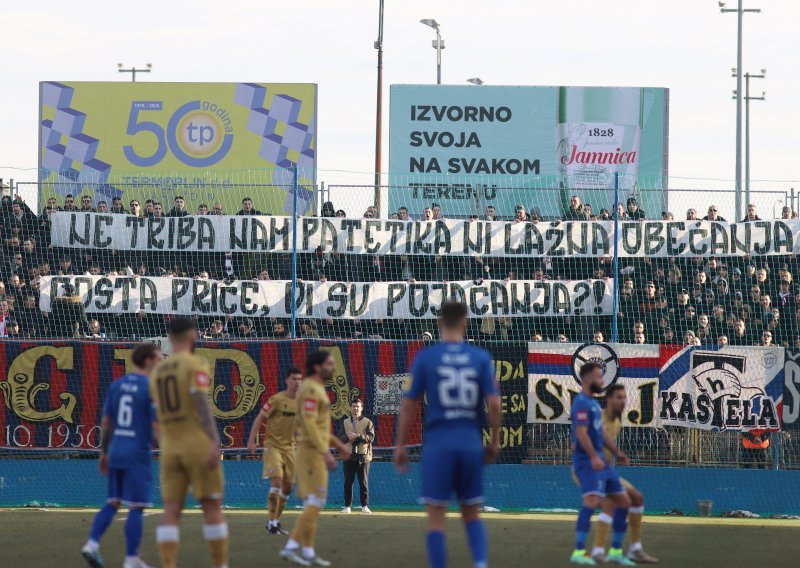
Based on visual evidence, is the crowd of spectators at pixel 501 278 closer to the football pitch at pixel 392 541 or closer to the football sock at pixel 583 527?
the football pitch at pixel 392 541

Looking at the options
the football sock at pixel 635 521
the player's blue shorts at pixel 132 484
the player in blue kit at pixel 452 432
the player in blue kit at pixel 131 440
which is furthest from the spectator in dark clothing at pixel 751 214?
the player in blue kit at pixel 452 432

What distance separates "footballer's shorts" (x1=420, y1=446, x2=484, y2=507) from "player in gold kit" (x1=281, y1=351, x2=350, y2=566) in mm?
2937

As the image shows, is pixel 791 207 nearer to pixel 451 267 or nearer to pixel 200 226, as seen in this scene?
pixel 451 267

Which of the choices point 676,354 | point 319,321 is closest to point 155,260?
point 319,321

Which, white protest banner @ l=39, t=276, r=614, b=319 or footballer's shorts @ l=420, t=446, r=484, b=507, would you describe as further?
white protest banner @ l=39, t=276, r=614, b=319

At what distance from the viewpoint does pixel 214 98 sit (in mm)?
33875

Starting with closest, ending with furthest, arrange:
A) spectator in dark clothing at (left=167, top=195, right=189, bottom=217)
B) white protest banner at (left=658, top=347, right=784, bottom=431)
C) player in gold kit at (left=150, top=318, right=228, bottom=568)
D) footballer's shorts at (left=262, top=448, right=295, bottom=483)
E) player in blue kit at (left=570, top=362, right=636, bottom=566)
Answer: player in gold kit at (left=150, top=318, right=228, bottom=568) < player in blue kit at (left=570, top=362, right=636, bottom=566) < footballer's shorts at (left=262, top=448, right=295, bottom=483) < white protest banner at (left=658, top=347, right=784, bottom=431) < spectator in dark clothing at (left=167, top=195, right=189, bottom=217)

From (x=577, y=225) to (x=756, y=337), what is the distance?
3.61 meters

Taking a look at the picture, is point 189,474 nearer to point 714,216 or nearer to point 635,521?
point 635,521

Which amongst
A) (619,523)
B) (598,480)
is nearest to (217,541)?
(598,480)

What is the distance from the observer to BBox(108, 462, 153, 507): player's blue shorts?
37.8 ft

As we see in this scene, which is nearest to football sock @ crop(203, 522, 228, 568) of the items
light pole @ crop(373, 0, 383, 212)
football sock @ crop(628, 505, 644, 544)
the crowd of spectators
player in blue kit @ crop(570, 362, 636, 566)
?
player in blue kit @ crop(570, 362, 636, 566)

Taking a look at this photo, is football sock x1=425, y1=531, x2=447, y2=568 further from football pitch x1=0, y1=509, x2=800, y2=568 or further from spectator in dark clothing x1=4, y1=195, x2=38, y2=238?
spectator in dark clothing x1=4, y1=195, x2=38, y2=238

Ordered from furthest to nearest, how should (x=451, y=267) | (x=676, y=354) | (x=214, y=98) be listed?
(x=214, y=98), (x=451, y=267), (x=676, y=354)
